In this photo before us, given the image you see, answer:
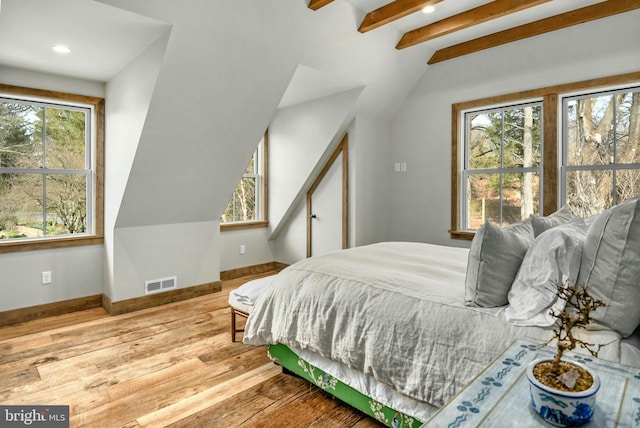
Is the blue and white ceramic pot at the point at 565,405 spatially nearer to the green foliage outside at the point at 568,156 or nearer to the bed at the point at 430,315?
the bed at the point at 430,315

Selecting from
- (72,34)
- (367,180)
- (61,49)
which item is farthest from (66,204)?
(367,180)

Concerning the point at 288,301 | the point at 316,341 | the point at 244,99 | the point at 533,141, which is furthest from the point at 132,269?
the point at 533,141

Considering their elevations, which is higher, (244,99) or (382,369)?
(244,99)

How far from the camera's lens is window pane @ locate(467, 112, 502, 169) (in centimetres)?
399

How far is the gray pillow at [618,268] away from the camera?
1252 millimetres

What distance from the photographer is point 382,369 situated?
1.63 metres

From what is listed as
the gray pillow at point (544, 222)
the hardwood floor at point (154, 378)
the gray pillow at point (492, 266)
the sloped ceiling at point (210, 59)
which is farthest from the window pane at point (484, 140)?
the hardwood floor at point (154, 378)

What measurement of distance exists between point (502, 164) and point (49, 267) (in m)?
4.45

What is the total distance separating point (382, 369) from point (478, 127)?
3.28 meters

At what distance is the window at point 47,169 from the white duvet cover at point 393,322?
2477 mm

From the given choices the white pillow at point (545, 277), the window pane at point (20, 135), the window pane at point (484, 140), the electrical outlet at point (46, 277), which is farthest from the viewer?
the window pane at point (484, 140)

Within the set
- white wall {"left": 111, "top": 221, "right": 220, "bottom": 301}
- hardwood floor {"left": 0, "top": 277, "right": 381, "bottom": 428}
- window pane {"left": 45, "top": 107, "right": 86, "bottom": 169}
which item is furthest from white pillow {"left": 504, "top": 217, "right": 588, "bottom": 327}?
window pane {"left": 45, "top": 107, "right": 86, "bottom": 169}

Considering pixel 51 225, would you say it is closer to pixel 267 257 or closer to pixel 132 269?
pixel 132 269

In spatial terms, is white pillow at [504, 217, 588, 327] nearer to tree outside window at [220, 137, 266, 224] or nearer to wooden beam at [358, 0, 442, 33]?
wooden beam at [358, 0, 442, 33]
